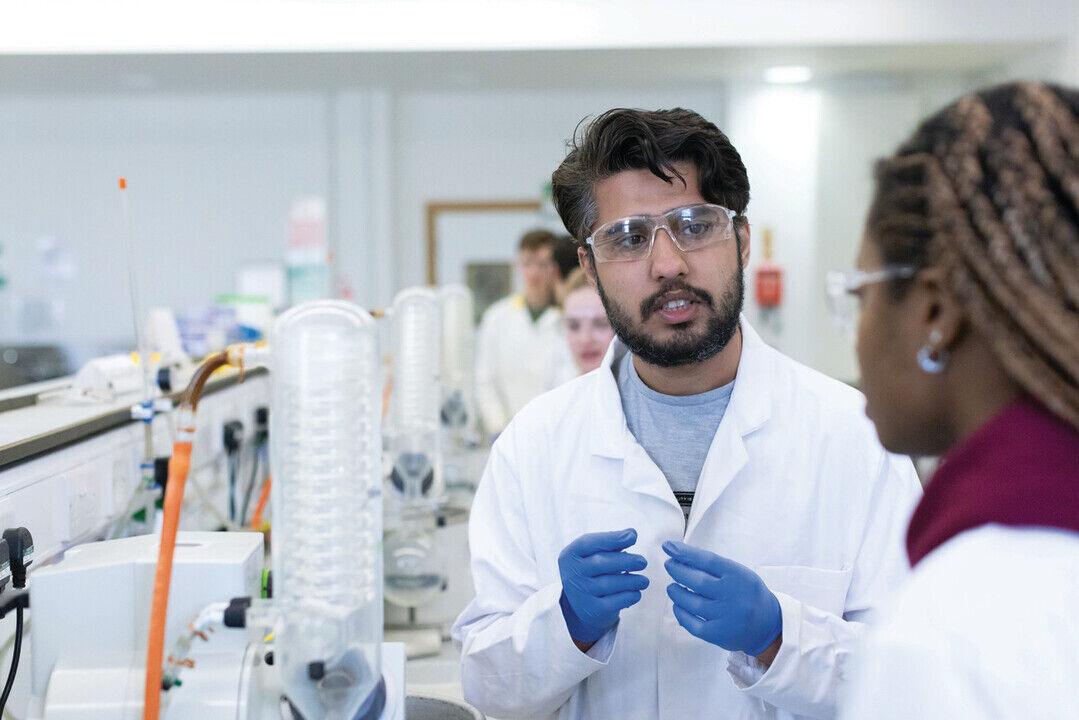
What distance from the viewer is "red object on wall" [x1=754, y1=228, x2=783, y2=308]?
5.68 meters

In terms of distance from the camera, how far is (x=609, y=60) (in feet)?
16.9

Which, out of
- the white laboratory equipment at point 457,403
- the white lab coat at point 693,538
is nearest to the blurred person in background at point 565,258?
the white laboratory equipment at point 457,403

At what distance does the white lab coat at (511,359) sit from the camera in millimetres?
4008

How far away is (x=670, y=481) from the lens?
134 cm

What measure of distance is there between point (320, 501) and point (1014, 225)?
0.56m

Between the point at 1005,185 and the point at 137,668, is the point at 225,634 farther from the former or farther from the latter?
the point at 1005,185

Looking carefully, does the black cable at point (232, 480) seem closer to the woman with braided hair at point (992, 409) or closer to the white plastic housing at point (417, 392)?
the white plastic housing at point (417, 392)

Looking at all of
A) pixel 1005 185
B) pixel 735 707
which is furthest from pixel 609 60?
pixel 1005 185

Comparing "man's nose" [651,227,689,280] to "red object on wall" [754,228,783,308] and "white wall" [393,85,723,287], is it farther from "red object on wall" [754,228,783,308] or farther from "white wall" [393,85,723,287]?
"white wall" [393,85,723,287]

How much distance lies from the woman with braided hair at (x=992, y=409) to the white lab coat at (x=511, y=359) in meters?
2.93

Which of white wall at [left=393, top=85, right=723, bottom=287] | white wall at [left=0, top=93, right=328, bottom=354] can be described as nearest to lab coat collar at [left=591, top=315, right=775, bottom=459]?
white wall at [left=393, top=85, right=723, bottom=287]

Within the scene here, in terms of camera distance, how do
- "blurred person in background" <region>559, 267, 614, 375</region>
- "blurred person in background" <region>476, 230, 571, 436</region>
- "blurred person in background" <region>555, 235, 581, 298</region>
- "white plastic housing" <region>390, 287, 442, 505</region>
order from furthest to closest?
"blurred person in background" <region>476, 230, 571, 436</region>, "blurred person in background" <region>555, 235, 581, 298</region>, "blurred person in background" <region>559, 267, 614, 375</region>, "white plastic housing" <region>390, 287, 442, 505</region>

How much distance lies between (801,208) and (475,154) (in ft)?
7.13

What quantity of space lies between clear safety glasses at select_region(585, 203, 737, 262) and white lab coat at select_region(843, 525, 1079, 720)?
2.39ft
